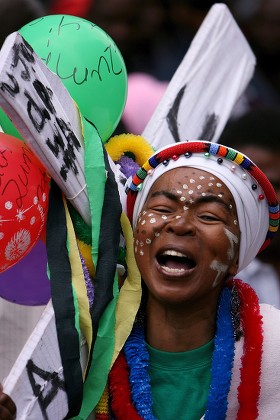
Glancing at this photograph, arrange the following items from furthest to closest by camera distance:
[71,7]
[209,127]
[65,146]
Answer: [71,7]
[209,127]
[65,146]

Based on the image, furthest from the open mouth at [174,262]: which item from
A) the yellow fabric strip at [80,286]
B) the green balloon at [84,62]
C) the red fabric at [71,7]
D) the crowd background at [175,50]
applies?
the red fabric at [71,7]

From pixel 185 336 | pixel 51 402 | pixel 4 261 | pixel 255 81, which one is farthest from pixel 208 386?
pixel 255 81

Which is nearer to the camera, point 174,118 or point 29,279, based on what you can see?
point 29,279

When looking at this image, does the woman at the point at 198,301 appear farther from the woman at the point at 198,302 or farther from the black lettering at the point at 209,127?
the black lettering at the point at 209,127

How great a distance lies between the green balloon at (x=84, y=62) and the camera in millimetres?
3318

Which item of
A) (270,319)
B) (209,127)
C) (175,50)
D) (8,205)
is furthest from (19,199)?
(175,50)

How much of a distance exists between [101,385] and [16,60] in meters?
0.92

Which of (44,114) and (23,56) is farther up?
(23,56)

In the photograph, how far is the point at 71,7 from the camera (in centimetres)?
546

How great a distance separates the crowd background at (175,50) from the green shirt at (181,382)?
1133mm

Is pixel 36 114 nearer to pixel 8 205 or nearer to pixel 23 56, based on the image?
pixel 23 56

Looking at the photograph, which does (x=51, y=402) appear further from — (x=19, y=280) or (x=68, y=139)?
(x=68, y=139)

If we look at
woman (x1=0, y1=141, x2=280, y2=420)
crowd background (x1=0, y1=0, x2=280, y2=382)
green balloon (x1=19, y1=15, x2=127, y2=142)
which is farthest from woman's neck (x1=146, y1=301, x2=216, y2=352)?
crowd background (x1=0, y1=0, x2=280, y2=382)

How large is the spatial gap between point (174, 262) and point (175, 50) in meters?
2.62
